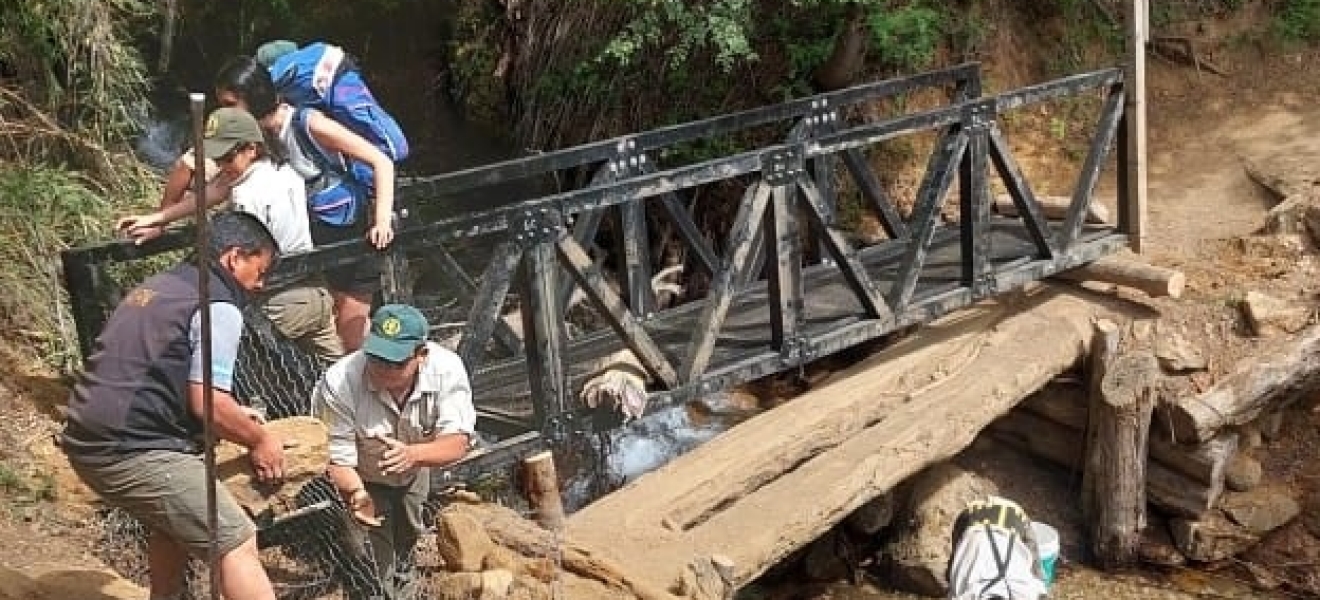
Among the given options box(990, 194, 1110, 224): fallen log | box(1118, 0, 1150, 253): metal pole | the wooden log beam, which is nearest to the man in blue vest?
the wooden log beam

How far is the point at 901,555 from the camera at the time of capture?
26.5 feet

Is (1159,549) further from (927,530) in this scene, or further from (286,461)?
(286,461)

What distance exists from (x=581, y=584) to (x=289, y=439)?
1160 millimetres

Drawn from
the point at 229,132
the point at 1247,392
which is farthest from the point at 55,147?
the point at 1247,392

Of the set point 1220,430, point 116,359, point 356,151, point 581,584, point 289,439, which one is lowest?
point 1220,430

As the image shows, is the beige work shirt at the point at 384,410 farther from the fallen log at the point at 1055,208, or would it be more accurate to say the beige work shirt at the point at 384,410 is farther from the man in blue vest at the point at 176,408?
the fallen log at the point at 1055,208

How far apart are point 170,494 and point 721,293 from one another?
110 inches

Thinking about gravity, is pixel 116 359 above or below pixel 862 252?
above

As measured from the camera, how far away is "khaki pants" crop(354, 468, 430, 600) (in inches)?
198

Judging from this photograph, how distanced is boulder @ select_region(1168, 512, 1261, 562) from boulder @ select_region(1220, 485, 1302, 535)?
0.05 m

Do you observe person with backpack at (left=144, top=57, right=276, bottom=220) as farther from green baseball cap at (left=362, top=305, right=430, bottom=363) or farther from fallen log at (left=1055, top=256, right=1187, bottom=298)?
fallen log at (left=1055, top=256, right=1187, bottom=298)

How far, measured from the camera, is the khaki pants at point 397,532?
504 cm

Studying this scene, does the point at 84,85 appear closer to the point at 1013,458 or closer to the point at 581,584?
the point at 581,584

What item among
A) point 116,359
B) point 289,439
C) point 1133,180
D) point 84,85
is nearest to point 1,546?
point 289,439
